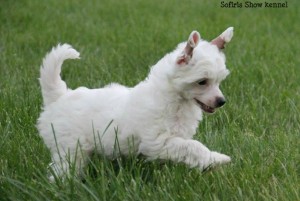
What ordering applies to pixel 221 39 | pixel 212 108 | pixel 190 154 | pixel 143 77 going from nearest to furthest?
pixel 190 154, pixel 212 108, pixel 221 39, pixel 143 77

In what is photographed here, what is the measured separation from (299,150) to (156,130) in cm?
96

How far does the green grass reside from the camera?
3398 millimetres

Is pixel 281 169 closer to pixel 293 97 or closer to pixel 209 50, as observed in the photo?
pixel 209 50

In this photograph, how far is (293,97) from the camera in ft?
17.8

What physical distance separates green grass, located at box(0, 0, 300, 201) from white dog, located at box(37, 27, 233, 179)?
116mm

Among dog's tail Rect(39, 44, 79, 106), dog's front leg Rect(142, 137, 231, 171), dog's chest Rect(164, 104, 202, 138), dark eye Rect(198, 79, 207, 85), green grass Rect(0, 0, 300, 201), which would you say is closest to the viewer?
green grass Rect(0, 0, 300, 201)

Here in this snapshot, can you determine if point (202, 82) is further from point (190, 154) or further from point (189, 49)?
point (190, 154)

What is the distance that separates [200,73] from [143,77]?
2.41 metres

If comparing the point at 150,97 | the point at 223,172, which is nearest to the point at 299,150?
the point at 223,172

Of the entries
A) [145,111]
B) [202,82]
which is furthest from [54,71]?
[202,82]

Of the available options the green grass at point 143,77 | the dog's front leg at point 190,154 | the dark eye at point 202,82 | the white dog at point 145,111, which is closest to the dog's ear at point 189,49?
the white dog at point 145,111

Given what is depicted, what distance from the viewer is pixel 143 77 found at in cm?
604

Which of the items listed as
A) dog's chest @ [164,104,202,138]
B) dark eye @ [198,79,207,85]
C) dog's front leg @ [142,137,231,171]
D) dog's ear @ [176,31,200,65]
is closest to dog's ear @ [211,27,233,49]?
dog's ear @ [176,31,200,65]

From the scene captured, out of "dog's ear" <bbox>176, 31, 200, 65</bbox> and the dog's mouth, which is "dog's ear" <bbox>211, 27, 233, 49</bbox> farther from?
the dog's mouth
